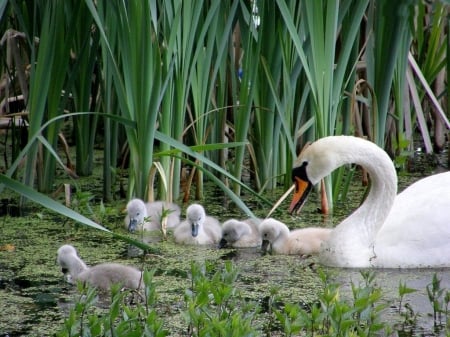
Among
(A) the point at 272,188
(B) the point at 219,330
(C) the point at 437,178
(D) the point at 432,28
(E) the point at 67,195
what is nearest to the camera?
(B) the point at 219,330

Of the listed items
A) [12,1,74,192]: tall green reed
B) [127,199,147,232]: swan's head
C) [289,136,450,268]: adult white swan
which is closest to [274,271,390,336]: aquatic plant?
[289,136,450,268]: adult white swan

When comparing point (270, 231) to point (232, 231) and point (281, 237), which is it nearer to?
point (281, 237)

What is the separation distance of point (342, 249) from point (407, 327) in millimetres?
1271

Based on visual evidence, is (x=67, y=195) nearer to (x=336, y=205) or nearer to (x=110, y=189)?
(x=110, y=189)

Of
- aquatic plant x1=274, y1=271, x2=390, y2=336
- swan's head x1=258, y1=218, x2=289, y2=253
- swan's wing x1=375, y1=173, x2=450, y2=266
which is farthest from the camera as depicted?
swan's head x1=258, y1=218, x2=289, y2=253

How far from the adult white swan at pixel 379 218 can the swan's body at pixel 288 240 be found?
0.15 meters

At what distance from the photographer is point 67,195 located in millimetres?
6578

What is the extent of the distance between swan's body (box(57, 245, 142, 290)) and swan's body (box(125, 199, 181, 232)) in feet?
3.03

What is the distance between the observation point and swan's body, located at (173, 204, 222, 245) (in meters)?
5.77

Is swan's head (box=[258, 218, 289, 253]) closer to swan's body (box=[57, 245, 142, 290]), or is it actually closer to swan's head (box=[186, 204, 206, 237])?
swan's head (box=[186, 204, 206, 237])

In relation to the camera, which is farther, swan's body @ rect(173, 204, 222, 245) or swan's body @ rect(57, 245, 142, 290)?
swan's body @ rect(173, 204, 222, 245)

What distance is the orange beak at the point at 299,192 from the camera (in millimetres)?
5863

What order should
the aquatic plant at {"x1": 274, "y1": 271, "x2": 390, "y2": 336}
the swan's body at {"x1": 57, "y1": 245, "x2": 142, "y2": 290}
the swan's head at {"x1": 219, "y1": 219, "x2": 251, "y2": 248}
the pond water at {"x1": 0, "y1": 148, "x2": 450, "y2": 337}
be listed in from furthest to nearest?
the swan's head at {"x1": 219, "y1": 219, "x2": 251, "y2": 248} → the swan's body at {"x1": 57, "y1": 245, "x2": 142, "y2": 290} → the pond water at {"x1": 0, "y1": 148, "x2": 450, "y2": 337} → the aquatic plant at {"x1": 274, "y1": 271, "x2": 390, "y2": 336}

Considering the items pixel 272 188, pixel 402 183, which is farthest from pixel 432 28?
pixel 272 188
